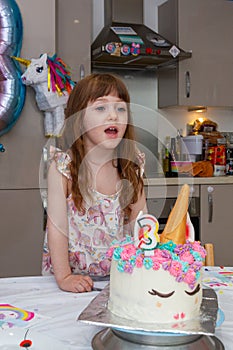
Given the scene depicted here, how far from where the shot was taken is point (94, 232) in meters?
1.32

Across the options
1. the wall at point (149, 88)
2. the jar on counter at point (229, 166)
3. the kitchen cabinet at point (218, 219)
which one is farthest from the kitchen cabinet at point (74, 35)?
the jar on counter at point (229, 166)

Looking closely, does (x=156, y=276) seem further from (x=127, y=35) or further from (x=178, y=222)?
(x=127, y=35)

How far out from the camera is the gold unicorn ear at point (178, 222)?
77cm

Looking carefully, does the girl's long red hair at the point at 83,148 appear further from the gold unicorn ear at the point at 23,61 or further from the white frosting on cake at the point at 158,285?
the gold unicorn ear at the point at 23,61

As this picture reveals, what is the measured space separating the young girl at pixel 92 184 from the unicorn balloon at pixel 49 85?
3.59 feet

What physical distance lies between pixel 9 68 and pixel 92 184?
1.27m

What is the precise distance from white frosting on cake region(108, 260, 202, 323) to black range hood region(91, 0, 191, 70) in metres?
2.14

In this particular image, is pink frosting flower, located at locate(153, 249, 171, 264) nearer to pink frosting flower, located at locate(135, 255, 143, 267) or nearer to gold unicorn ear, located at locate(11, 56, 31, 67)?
pink frosting flower, located at locate(135, 255, 143, 267)

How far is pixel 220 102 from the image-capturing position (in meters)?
3.12

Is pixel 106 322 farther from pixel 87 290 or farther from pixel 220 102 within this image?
pixel 220 102

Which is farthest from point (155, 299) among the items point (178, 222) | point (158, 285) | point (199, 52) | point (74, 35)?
point (199, 52)

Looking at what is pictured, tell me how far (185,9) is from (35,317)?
99.3 inches

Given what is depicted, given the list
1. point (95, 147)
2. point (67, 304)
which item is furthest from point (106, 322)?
point (95, 147)

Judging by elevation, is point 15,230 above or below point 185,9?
below
